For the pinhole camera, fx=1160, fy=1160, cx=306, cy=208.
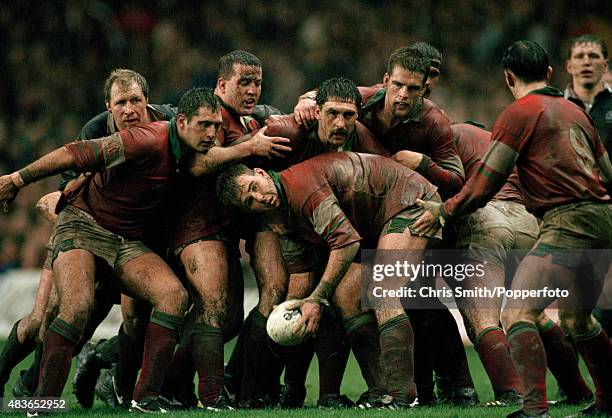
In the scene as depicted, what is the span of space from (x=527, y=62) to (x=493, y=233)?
5.05 ft

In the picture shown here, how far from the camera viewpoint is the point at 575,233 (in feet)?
19.7

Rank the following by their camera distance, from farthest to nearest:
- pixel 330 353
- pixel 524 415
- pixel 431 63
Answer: pixel 431 63 < pixel 330 353 < pixel 524 415

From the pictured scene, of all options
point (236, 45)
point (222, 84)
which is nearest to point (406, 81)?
point (222, 84)

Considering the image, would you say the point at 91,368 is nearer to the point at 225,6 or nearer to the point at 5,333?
the point at 5,333

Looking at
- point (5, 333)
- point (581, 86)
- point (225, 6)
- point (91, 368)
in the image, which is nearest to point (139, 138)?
point (91, 368)

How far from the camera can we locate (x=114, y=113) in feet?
24.8

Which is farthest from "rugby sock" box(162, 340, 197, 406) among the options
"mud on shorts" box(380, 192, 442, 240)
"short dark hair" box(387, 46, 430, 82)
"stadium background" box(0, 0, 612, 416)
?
"stadium background" box(0, 0, 612, 416)

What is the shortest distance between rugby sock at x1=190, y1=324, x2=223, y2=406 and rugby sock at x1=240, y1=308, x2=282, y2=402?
0.30m

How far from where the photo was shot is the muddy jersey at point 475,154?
25.6 feet

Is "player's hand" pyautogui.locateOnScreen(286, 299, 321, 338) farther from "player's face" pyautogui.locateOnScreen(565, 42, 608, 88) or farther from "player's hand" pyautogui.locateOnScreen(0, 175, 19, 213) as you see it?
"player's face" pyautogui.locateOnScreen(565, 42, 608, 88)

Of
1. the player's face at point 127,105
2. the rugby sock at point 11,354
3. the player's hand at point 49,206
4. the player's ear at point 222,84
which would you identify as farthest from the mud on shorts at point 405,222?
the rugby sock at point 11,354

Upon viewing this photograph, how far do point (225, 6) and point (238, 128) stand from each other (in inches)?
346

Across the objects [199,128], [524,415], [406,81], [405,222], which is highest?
[406,81]

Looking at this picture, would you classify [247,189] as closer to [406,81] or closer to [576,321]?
[406,81]
